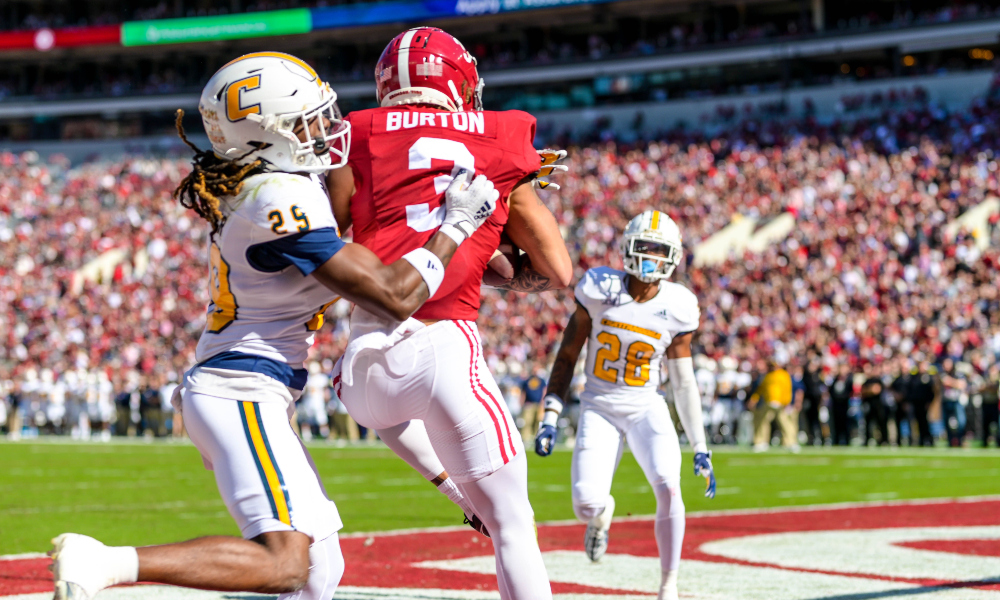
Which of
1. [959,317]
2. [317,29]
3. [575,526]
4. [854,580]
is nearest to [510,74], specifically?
[317,29]

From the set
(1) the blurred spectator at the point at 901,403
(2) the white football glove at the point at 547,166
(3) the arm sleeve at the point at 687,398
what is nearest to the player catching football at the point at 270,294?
(2) the white football glove at the point at 547,166

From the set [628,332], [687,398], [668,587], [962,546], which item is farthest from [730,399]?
[668,587]

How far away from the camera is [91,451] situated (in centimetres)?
1969

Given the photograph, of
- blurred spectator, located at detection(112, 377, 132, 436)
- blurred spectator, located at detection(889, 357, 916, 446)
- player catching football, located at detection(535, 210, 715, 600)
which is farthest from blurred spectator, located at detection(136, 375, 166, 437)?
player catching football, located at detection(535, 210, 715, 600)

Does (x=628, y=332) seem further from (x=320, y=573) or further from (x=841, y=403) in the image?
(x=841, y=403)

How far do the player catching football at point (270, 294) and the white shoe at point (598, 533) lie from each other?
297 cm

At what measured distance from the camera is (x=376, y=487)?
40.4ft

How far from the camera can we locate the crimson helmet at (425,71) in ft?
12.0

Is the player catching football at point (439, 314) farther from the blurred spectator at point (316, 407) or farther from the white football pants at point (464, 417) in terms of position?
the blurred spectator at point (316, 407)

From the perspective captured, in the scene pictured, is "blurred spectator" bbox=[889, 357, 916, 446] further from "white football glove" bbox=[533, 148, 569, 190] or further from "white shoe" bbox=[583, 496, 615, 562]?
"white football glove" bbox=[533, 148, 569, 190]

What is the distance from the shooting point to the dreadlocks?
3193 millimetres

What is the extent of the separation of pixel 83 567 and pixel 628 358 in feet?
12.1

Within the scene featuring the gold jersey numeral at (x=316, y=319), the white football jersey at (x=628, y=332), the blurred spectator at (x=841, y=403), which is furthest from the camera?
the blurred spectator at (x=841, y=403)

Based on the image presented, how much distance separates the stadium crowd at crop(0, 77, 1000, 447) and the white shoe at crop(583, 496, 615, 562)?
44.3 ft
